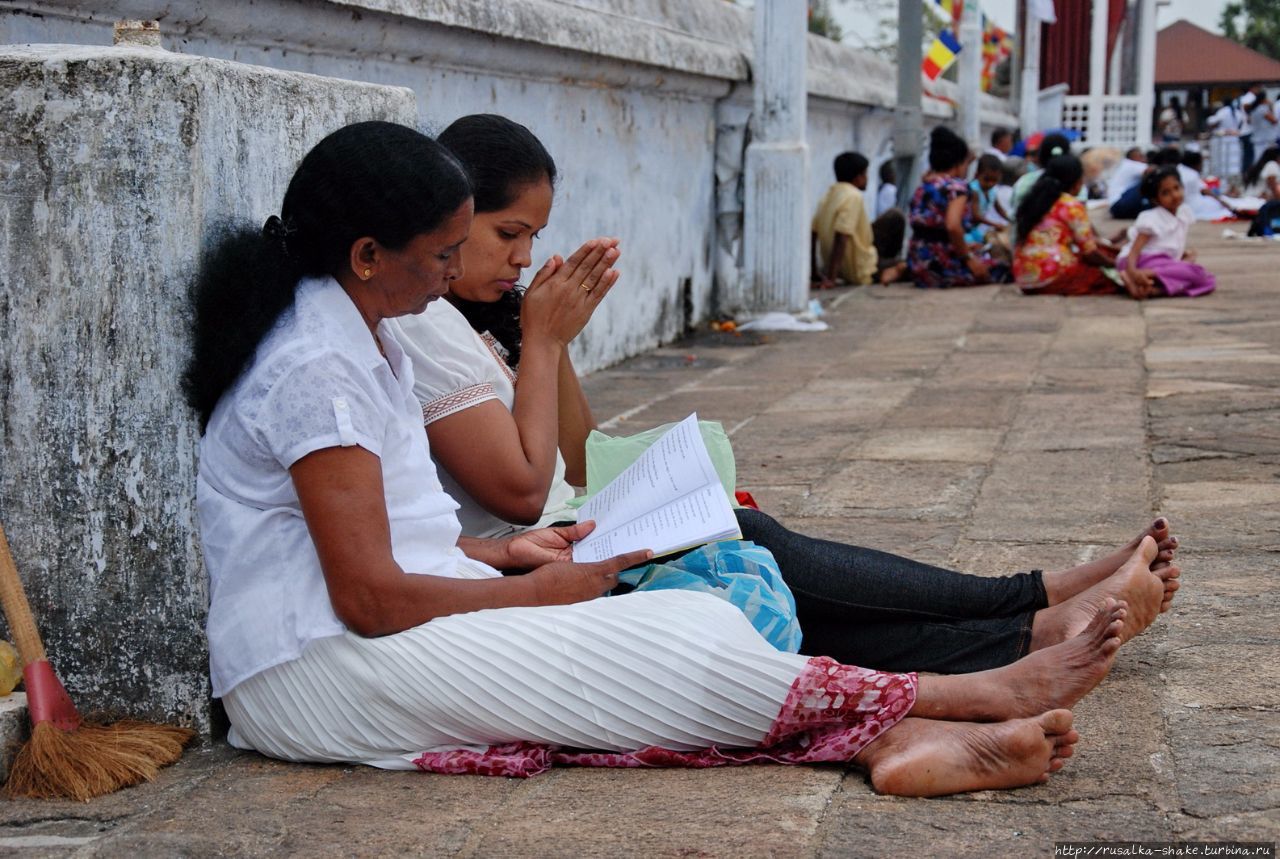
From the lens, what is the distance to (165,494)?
233cm

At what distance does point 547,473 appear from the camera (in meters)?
2.56

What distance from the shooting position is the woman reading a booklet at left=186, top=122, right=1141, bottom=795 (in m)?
2.10

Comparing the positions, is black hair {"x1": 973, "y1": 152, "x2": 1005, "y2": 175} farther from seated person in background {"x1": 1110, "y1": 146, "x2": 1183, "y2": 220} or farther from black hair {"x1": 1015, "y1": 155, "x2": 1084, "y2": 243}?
seated person in background {"x1": 1110, "y1": 146, "x2": 1183, "y2": 220}

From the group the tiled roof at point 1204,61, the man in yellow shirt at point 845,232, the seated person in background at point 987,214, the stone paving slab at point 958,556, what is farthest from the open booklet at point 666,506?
the tiled roof at point 1204,61

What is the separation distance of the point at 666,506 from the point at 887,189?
448 inches

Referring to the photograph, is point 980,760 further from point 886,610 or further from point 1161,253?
point 1161,253

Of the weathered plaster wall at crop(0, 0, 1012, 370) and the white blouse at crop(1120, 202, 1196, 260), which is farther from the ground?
the weathered plaster wall at crop(0, 0, 1012, 370)

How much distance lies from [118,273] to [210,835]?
864mm

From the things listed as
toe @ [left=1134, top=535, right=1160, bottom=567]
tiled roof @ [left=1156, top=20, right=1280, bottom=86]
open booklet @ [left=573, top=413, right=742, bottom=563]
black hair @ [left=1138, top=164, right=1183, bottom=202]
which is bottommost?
toe @ [left=1134, top=535, right=1160, bottom=567]

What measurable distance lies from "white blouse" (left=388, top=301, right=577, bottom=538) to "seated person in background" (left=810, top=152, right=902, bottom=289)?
8.64 meters

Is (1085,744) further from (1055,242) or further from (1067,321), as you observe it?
(1055,242)

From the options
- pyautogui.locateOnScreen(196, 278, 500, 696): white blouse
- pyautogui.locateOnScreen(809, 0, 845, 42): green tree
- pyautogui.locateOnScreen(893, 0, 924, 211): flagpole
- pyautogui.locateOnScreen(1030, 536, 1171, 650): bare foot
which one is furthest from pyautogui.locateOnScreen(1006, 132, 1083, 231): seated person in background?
pyautogui.locateOnScreen(809, 0, 845, 42): green tree

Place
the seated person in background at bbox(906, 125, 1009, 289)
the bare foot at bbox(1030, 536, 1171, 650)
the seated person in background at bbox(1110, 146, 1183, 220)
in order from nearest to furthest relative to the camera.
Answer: the bare foot at bbox(1030, 536, 1171, 650) → the seated person in background at bbox(906, 125, 1009, 289) → the seated person in background at bbox(1110, 146, 1183, 220)

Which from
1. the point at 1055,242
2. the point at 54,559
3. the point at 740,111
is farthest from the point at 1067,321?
the point at 54,559
